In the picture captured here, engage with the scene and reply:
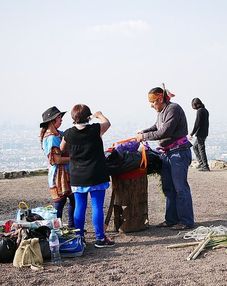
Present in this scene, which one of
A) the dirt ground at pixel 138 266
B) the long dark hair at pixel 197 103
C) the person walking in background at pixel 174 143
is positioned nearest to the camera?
the dirt ground at pixel 138 266

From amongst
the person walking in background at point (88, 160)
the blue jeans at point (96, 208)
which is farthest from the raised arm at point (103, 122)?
the blue jeans at point (96, 208)

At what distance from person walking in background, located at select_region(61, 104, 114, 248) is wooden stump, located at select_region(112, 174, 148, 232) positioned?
823mm

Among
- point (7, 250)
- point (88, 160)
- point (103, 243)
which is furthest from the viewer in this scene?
point (103, 243)

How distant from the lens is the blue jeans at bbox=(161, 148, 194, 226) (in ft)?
21.5

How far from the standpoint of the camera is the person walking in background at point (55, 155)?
6.31 meters

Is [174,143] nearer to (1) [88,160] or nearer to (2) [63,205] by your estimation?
(1) [88,160]

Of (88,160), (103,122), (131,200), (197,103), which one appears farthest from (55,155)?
→ (197,103)

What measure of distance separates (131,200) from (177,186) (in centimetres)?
68

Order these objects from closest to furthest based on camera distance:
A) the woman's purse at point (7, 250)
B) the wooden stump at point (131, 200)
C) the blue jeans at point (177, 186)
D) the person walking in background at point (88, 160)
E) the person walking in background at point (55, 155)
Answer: the woman's purse at point (7, 250), the person walking in background at point (88, 160), the person walking in background at point (55, 155), the blue jeans at point (177, 186), the wooden stump at point (131, 200)

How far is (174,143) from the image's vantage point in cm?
657

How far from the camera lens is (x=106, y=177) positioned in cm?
587

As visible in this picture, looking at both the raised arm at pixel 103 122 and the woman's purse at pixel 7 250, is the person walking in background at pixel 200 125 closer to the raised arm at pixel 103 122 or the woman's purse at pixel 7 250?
the raised arm at pixel 103 122

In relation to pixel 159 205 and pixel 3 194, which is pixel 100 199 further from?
pixel 3 194

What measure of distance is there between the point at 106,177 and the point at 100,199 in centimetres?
28
